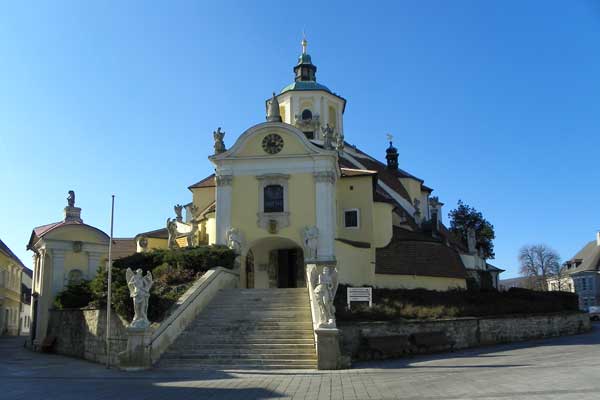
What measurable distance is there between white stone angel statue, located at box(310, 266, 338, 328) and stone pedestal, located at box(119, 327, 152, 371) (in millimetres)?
5335

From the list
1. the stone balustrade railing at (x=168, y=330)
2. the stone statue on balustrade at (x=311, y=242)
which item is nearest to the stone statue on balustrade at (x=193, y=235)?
the stone statue on balustrade at (x=311, y=242)

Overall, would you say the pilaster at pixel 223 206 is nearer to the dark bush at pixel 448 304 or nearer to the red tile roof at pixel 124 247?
the dark bush at pixel 448 304

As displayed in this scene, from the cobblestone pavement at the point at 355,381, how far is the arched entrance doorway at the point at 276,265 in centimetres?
1332

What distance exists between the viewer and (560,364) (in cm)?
1730

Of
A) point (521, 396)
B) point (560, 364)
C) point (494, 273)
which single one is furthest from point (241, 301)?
point (494, 273)

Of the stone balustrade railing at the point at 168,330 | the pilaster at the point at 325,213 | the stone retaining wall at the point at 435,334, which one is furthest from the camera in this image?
the pilaster at the point at 325,213

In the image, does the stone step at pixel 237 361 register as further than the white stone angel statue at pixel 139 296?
No

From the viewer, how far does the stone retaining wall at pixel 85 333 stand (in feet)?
68.7

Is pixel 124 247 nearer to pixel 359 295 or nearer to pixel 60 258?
pixel 60 258

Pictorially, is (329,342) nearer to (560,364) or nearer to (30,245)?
(560,364)

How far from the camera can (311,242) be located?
30281mm

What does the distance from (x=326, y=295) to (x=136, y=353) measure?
6035 mm

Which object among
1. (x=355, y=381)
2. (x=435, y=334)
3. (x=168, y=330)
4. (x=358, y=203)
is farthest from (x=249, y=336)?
(x=358, y=203)

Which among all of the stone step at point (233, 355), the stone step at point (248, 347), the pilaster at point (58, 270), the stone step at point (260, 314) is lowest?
the stone step at point (233, 355)
